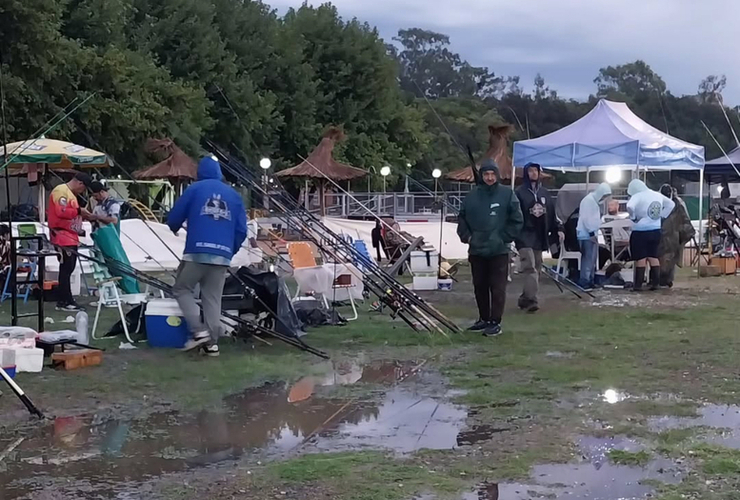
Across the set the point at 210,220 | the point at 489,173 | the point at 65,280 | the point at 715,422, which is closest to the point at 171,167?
the point at 65,280

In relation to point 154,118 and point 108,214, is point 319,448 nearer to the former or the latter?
point 108,214

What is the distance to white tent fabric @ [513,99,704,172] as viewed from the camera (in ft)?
51.5

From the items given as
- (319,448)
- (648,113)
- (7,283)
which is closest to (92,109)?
(7,283)

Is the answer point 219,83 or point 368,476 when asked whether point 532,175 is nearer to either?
point 368,476

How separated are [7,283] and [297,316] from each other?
13.3 feet

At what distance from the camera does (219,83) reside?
34.8 meters

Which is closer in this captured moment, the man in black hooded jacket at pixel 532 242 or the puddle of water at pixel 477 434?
the puddle of water at pixel 477 434

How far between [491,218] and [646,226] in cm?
496

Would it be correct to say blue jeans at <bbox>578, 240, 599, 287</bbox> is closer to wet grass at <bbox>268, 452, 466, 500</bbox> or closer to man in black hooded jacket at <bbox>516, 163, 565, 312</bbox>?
man in black hooded jacket at <bbox>516, 163, 565, 312</bbox>

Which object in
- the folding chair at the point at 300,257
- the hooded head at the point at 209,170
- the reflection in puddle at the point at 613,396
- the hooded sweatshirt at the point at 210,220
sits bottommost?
the reflection in puddle at the point at 613,396

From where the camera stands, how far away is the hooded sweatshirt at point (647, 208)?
1329 cm

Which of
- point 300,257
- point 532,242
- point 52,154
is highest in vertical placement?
point 52,154

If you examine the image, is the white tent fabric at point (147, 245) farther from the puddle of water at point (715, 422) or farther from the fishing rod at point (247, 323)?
the puddle of water at point (715, 422)

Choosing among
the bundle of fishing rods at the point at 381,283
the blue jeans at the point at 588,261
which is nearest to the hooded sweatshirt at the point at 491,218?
the bundle of fishing rods at the point at 381,283
